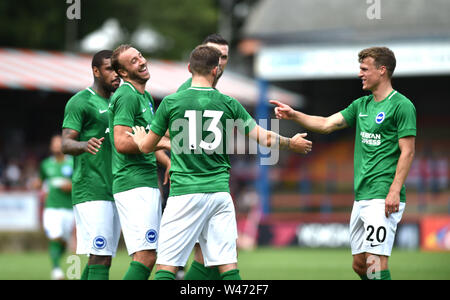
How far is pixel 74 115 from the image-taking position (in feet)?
26.4

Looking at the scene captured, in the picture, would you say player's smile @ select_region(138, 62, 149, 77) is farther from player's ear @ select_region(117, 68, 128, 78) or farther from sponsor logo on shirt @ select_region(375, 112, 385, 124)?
sponsor logo on shirt @ select_region(375, 112, 385, 124)

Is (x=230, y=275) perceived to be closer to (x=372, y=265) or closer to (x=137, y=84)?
(x=372, y=265)

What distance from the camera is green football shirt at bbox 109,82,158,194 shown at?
7.22m

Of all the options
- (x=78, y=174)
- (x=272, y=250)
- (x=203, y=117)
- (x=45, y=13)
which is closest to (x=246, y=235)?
(x=272, y=250)

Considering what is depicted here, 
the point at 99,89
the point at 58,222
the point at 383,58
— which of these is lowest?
the point at 58,222

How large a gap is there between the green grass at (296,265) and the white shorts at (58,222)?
2.19ft

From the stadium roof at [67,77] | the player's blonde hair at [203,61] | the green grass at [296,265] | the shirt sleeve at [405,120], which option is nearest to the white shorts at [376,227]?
the shirt sleeve at [405,120]

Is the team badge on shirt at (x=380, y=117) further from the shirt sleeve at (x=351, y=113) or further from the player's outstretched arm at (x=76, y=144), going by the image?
the player's outstretched arm at (x=76, y=144)

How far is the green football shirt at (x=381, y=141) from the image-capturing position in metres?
7.25

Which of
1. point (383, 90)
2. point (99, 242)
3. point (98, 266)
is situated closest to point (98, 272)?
point (98, 266)

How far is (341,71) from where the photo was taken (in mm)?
20250

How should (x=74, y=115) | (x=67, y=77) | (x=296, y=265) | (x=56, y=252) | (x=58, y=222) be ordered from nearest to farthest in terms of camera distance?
(x=74, y=115) < (x=56, y=252) < (x=58, y=222) < (x=296, y=265) < (x=67, y=77)

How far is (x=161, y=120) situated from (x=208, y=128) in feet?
1.30

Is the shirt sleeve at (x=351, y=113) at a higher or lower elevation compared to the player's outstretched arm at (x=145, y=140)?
higher
